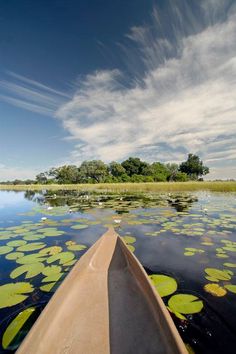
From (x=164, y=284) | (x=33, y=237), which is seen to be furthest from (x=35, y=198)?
(x=164, y=284)

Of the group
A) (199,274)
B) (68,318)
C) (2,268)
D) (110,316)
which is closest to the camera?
(68,318)

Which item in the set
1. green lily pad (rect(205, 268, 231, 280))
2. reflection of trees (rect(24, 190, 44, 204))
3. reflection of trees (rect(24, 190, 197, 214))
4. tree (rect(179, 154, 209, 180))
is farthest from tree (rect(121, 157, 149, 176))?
green lily pad (rect(205, 268, 231, 280))

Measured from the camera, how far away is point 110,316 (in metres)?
2.21

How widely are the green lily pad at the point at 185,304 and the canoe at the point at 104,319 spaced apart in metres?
0.39

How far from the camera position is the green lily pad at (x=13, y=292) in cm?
245

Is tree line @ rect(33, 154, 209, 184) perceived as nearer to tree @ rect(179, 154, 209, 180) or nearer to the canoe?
tree @ rect(179, 154, 209, 180)

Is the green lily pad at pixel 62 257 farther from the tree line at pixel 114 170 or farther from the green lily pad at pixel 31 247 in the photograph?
the tree line at pixel 114 170

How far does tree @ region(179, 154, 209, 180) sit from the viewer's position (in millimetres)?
66500

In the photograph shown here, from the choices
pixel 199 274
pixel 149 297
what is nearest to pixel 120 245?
pixel 199 274

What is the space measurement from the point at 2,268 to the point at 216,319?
126 inches

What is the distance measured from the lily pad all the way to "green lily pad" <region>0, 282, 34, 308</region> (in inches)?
90.5

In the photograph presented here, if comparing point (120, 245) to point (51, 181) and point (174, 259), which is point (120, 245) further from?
point (51, 181)

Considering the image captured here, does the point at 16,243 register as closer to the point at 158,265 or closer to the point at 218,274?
the point at 158,265

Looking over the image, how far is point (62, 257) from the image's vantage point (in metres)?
3.77
